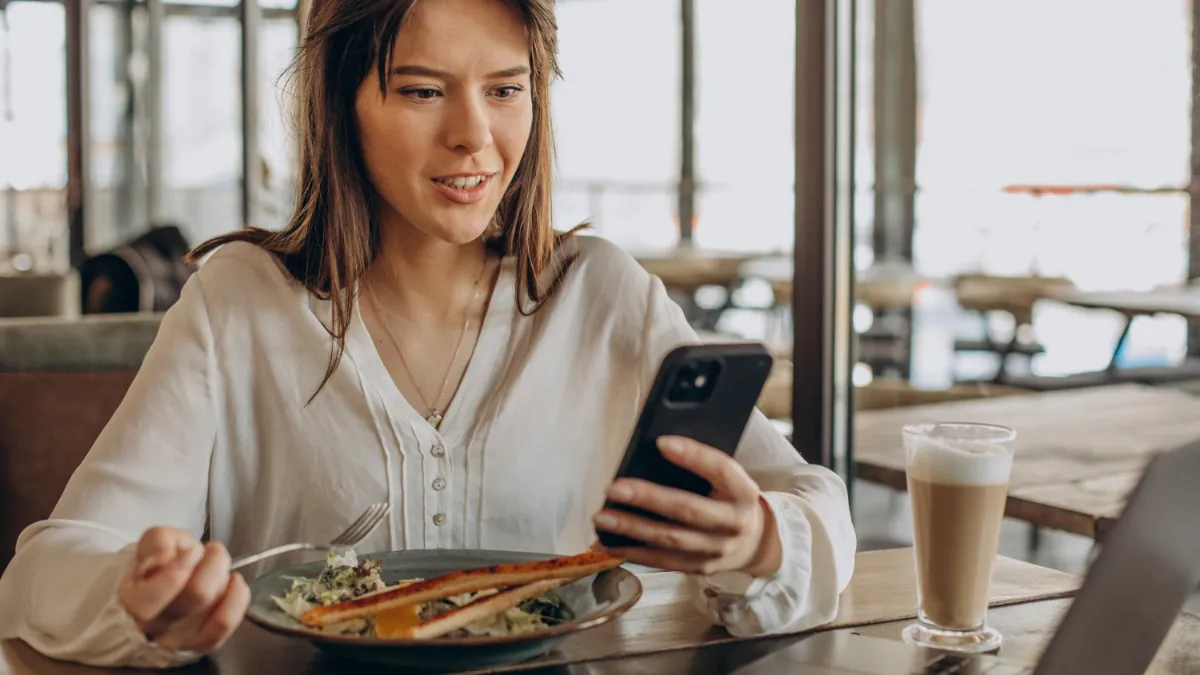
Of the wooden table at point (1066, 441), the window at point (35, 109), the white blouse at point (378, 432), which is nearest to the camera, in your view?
the white blouse at point (378, 432)

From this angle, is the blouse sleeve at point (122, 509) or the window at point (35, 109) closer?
the blouse sleeve at point (122, 509)

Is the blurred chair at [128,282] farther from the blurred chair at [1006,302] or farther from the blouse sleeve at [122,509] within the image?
the blouse sleeve at [122,509]

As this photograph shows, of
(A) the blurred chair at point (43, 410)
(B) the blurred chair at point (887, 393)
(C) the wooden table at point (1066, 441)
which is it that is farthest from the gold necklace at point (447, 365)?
(B) the blurred chair at point (887, 393)

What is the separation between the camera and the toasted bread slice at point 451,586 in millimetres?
869

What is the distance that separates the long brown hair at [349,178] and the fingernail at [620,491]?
1.75 feet

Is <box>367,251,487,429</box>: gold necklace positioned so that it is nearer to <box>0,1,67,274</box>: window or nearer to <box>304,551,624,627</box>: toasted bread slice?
<box>304,551,624,627</box>: toasted bread slice

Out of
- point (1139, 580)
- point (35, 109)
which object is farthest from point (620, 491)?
point (35, 109)

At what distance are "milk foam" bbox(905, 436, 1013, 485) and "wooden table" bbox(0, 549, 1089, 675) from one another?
0.14 m

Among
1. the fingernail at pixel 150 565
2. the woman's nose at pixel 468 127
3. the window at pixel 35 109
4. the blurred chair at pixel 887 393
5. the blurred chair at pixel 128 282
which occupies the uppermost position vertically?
the window at pixel 35 109

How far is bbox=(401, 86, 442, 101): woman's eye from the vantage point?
123 centimetres

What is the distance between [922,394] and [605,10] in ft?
18.9

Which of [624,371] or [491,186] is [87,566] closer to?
[491,186]

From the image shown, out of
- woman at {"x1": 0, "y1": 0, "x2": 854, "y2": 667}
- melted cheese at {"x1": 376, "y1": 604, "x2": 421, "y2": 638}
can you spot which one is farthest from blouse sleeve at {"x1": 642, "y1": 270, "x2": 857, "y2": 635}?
melted cheese at {"x1": 376, "y1": 604, "x2": 421, "y2": 638}

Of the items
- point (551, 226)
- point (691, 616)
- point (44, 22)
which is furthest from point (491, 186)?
point (44, 22)
